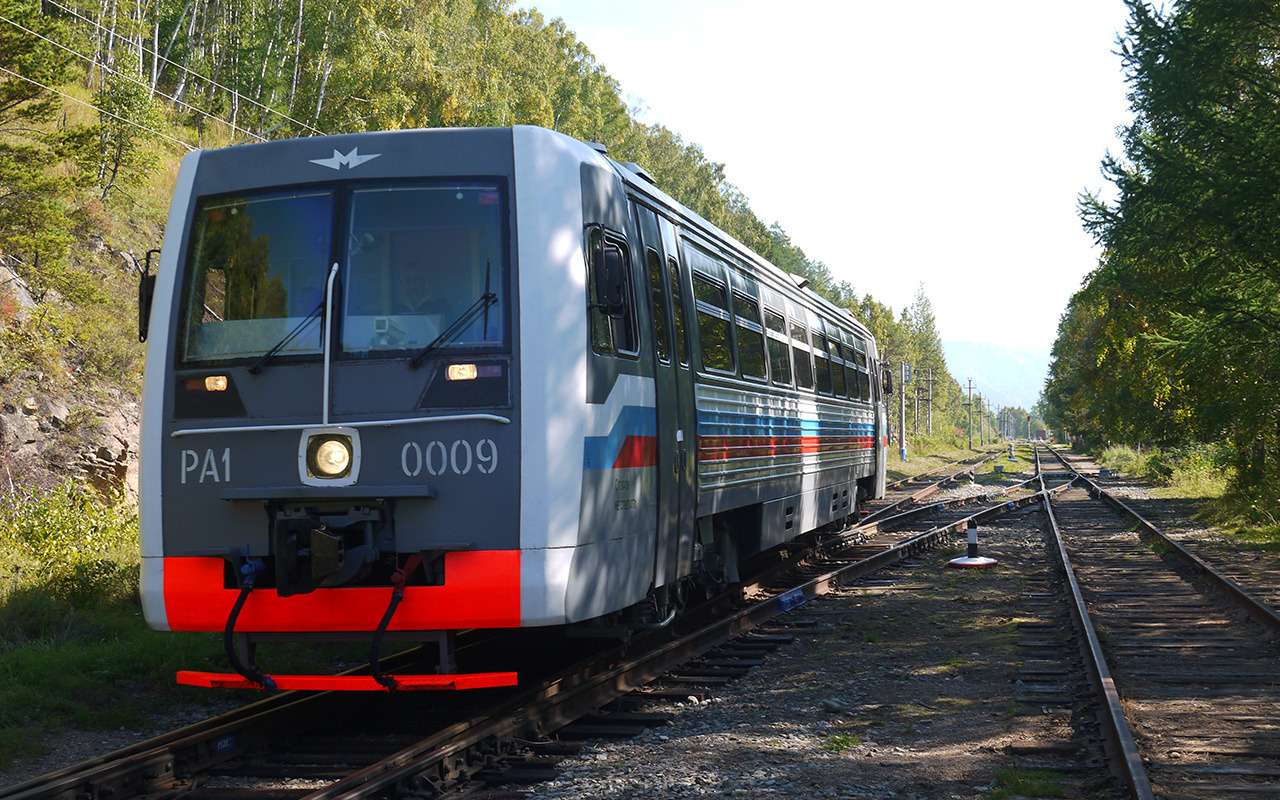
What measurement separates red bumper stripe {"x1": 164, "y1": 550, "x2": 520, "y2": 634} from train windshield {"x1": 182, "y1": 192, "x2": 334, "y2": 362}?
3.96 ft

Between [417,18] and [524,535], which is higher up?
[417,18]

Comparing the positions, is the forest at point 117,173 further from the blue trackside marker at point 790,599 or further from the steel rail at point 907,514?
the steel rail at point 907,514

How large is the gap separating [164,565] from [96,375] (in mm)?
15220

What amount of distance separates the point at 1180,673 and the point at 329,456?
6240 millimetres

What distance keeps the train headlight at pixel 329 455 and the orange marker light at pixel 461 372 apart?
613 millimetres

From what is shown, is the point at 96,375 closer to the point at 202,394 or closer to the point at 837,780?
the point at 202,394

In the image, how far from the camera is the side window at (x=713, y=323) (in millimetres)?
9445

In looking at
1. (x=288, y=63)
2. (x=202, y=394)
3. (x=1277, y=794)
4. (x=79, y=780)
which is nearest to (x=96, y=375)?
(x=202, y=394)

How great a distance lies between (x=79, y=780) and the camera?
5.39 meters

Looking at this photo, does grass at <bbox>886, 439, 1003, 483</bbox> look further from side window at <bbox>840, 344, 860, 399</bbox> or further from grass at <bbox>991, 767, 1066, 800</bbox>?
grass at <bbox>991, 767, 1066, 800</bbox>

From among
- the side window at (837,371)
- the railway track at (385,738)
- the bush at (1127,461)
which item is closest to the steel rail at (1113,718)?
the railway track at (385,738)

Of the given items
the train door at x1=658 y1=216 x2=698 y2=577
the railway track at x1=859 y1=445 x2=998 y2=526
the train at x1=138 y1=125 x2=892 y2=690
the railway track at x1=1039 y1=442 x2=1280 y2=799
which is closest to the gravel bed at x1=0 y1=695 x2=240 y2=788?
the train at x1=138 y1=125 x2=892 y2=690

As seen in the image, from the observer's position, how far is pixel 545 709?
6.90 meters

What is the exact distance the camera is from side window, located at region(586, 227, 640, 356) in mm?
6930
